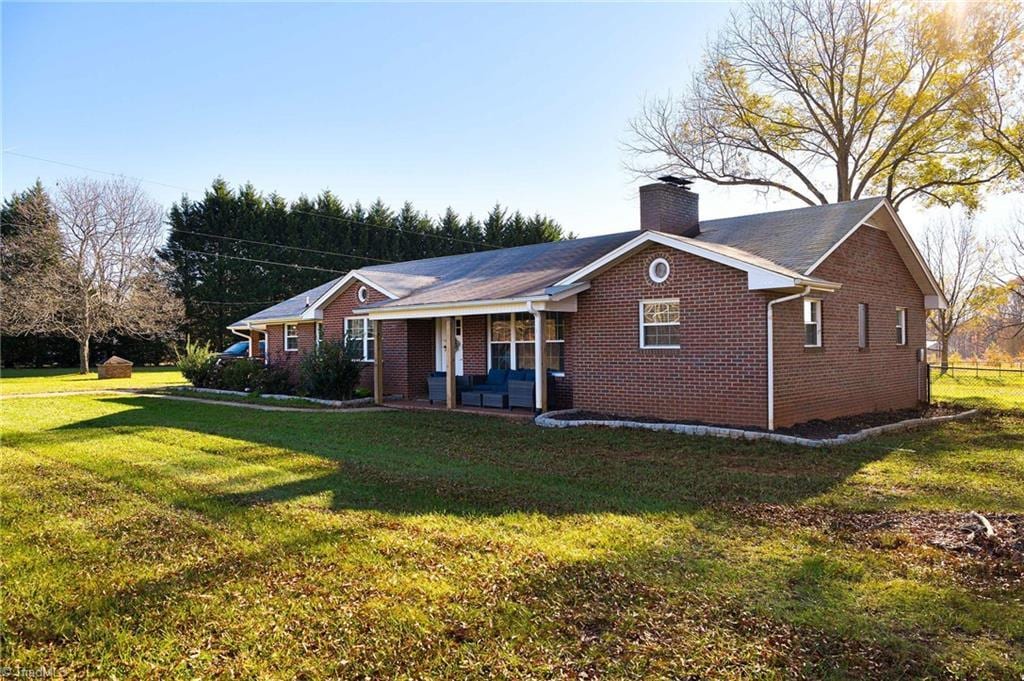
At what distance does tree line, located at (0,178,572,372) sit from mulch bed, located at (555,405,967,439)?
2924 cm

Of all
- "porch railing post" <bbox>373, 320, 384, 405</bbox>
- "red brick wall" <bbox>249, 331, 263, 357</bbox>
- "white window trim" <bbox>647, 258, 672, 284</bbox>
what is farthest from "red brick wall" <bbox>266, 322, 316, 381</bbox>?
"white window trim" <bbox>647, 258, 672, 284</bbox>

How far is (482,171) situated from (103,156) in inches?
694

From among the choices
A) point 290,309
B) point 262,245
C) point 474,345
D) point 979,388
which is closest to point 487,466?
point 474,345

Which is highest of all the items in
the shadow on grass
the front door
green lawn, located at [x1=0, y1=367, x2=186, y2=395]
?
the front door

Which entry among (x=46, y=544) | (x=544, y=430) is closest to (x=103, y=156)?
(x=544, y=430)

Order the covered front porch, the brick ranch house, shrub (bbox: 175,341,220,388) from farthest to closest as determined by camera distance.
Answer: shrub (bbox: 175,341,220,388) < the covered front porch < the brick ranch house

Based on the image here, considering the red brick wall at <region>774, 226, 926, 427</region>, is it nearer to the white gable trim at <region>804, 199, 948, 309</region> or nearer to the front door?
the white gable trim at <region>804, 199, 948, 309</region>

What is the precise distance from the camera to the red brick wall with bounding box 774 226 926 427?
12375 millimetres

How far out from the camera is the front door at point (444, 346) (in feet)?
59.7

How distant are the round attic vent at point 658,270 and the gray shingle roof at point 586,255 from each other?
76 centimetres

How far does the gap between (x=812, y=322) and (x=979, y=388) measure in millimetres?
15685

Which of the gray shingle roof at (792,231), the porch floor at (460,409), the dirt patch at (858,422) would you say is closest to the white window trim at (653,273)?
the gray shingle roof at (792,231)

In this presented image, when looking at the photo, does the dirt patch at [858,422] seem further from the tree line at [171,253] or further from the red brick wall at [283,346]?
the tree line at [171,253]

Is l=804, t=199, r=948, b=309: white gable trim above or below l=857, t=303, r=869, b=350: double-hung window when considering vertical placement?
above
